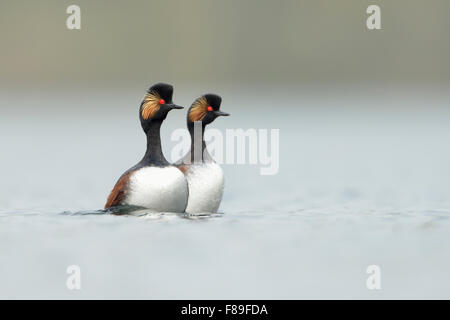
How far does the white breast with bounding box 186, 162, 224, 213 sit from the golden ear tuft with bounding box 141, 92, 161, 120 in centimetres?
92

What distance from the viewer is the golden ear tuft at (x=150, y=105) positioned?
14.1 meters

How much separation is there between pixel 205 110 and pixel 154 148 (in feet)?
4.09

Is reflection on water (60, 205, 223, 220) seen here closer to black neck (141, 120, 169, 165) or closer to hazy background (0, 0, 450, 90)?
black neck (141, 120, 169, 165)

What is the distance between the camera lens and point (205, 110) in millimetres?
14922

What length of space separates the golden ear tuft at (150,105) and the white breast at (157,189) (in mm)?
806

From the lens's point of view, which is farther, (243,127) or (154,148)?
(243,127)

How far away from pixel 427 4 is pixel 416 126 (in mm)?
22274

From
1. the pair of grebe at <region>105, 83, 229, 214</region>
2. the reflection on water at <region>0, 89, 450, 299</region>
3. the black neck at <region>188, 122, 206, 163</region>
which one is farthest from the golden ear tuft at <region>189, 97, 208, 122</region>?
the reflection on water at <region>0, 89, 450, 299</region>

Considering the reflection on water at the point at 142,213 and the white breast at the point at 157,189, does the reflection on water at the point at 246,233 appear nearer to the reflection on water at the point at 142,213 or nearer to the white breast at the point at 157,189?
the reflection on water at the point at 142,213

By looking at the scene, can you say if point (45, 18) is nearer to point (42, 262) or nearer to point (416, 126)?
point (416, 126)

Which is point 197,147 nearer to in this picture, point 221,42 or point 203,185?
point 203,185

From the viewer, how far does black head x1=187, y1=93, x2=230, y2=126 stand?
48.8ft

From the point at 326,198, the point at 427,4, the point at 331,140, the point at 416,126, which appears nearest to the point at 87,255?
the point at 326,198

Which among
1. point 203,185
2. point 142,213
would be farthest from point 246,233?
point 142,213
